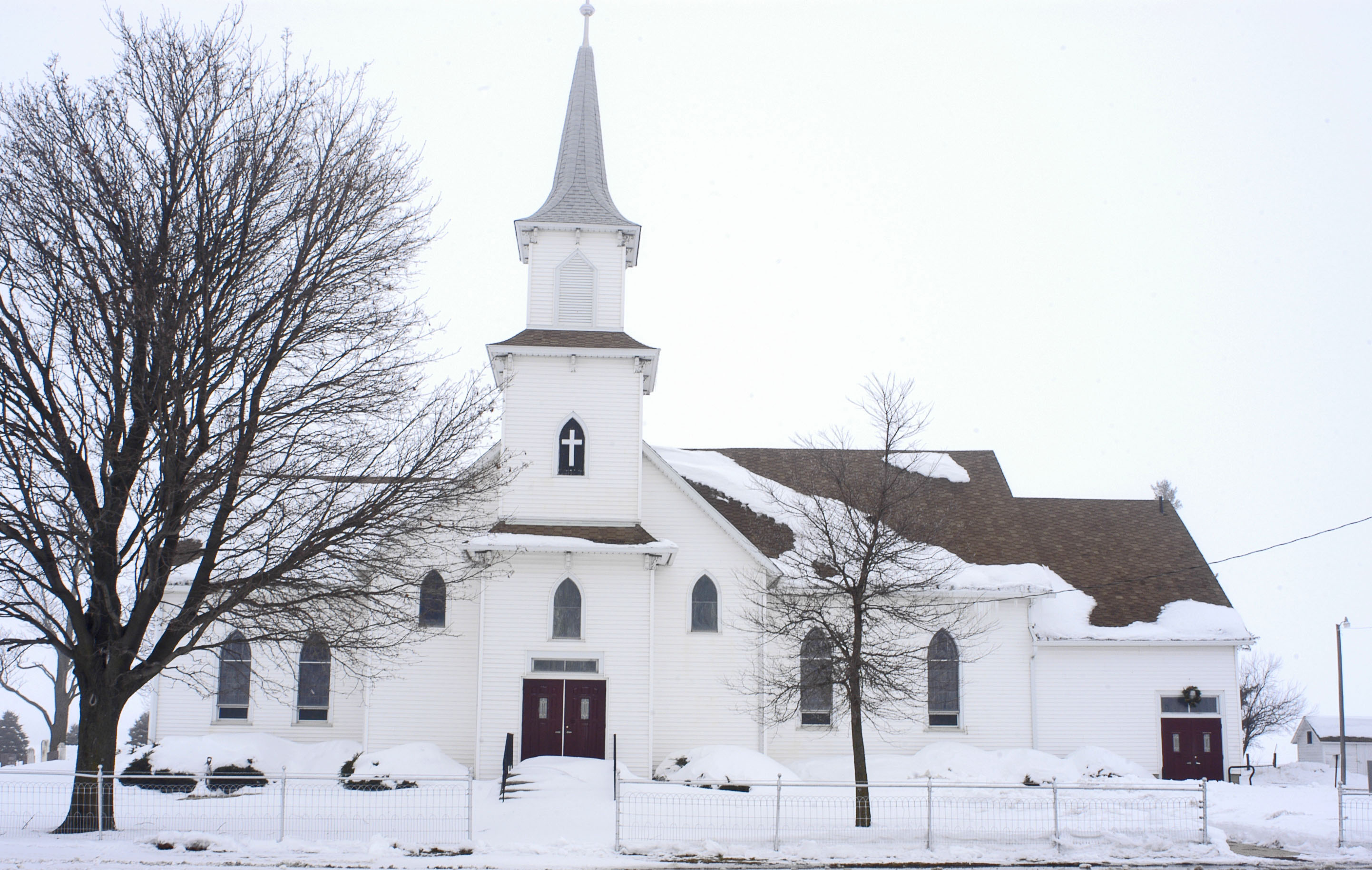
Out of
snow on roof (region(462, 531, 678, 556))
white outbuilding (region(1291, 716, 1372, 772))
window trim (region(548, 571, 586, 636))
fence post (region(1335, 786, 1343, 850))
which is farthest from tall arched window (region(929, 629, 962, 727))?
white outbuilding (region(1291, 716, 1372, 772))

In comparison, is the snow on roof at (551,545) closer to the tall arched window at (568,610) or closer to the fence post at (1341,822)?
the tall arched window at (568,610)

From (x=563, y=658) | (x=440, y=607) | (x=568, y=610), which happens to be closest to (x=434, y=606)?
(x=440, y=607)

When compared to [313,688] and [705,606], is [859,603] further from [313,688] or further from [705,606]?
[313,688]

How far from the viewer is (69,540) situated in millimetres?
14336

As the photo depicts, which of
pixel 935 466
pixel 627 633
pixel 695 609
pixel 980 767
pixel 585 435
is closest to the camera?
pixel 627 633

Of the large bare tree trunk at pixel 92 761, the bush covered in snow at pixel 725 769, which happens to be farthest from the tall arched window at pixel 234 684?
the large bare tree trunk at pixel 92 761

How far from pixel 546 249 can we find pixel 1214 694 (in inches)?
748

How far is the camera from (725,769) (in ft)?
71.8

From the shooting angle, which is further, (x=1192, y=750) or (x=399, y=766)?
(x=1192, y=750)

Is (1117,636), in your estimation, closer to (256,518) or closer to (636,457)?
(636,457)

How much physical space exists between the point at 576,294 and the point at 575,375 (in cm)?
224

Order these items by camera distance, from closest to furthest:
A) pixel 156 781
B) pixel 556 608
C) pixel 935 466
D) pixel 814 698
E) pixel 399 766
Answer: pixel 399 766 < pixel 156 781 < pixel 556 608 < pixel 814 698 < pixel 935 466

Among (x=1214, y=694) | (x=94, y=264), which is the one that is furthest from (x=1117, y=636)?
(x=94, y=264)

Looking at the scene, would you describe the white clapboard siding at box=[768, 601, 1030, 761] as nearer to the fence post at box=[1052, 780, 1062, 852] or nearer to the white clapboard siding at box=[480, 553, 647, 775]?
the white clapboard siding at box=[480, 553, 647, 775]
